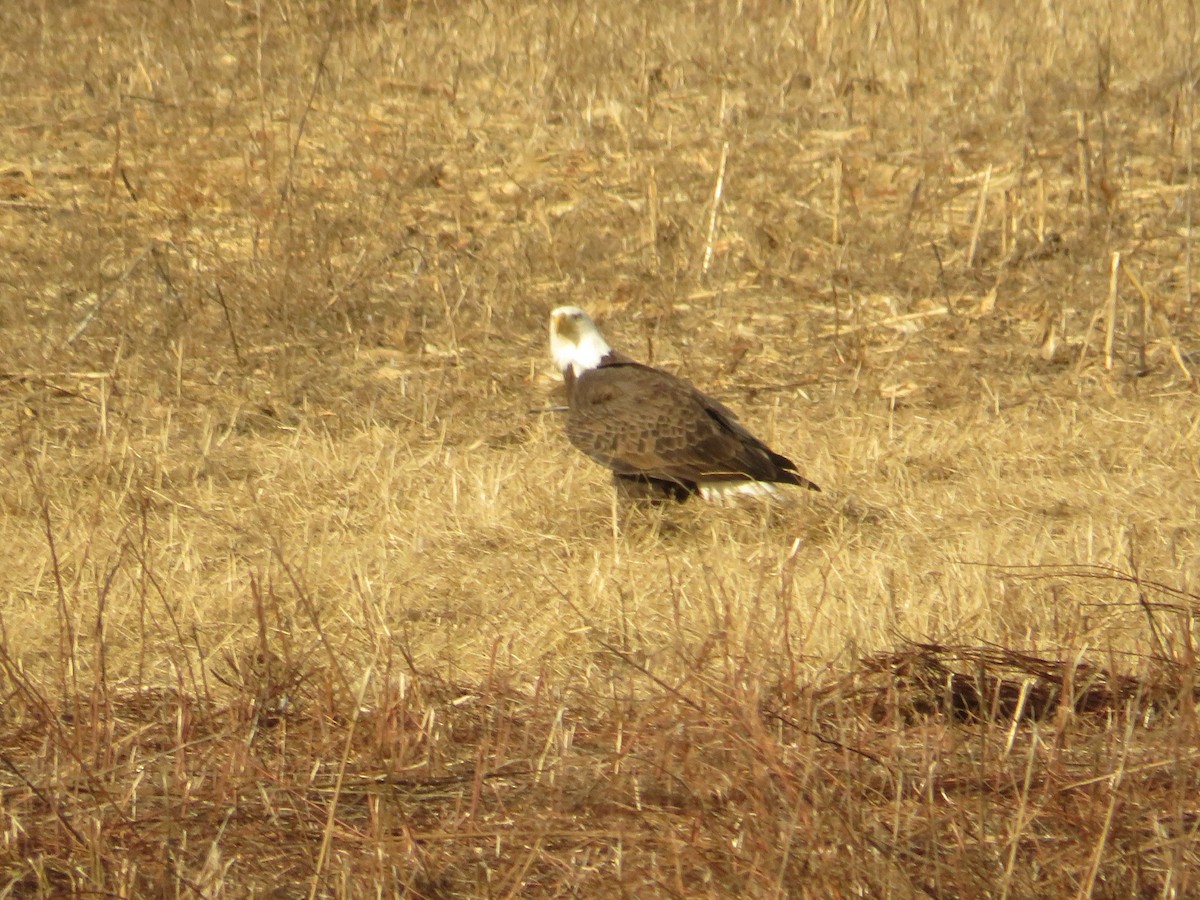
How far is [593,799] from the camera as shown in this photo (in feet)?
11.0

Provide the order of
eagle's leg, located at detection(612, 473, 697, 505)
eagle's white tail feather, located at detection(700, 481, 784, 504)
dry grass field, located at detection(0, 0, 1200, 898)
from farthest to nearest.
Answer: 1. eagle's leg, located at detection(612, 473, 697, 505)
2. eagle's white tail feather, located at detection(700, 481, 784, 504)
3. dry grass field, located at detection(0, 0, 1200, 898)

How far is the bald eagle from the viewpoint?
5.91 m

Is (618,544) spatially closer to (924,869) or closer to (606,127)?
(924,869)

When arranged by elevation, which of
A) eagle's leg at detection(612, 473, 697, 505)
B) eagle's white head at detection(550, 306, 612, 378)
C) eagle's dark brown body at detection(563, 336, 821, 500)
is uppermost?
eagle's white head at detection(550, 306, 612, 378)

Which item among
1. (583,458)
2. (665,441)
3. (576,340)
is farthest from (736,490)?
(576,340)

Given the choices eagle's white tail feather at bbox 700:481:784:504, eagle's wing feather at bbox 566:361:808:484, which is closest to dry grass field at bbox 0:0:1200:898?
eagle's white tail feather at bbox 700:481:784:504

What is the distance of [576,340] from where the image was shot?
6.76 metres

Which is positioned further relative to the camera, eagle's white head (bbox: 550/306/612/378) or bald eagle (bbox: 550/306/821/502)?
eagle's white head (bbox: 550/306/612/378)

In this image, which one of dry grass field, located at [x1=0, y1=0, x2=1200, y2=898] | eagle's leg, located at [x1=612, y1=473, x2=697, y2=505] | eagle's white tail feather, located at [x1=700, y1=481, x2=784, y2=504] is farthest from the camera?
eagle's leg, located at [x1=612, y1=473, x2=697, y2=505]

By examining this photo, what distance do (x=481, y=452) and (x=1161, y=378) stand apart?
3.24 meters

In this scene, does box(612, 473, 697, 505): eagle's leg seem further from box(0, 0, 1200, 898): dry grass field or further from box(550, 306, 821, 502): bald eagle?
box(0, 0, 1200, 898): dry grass field

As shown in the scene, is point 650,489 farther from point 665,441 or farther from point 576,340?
point 576,340

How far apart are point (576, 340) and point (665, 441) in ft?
3.04

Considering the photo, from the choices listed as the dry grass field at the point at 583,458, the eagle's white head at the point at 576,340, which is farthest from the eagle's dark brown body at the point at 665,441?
the eagle's white head at the point at 576,340
